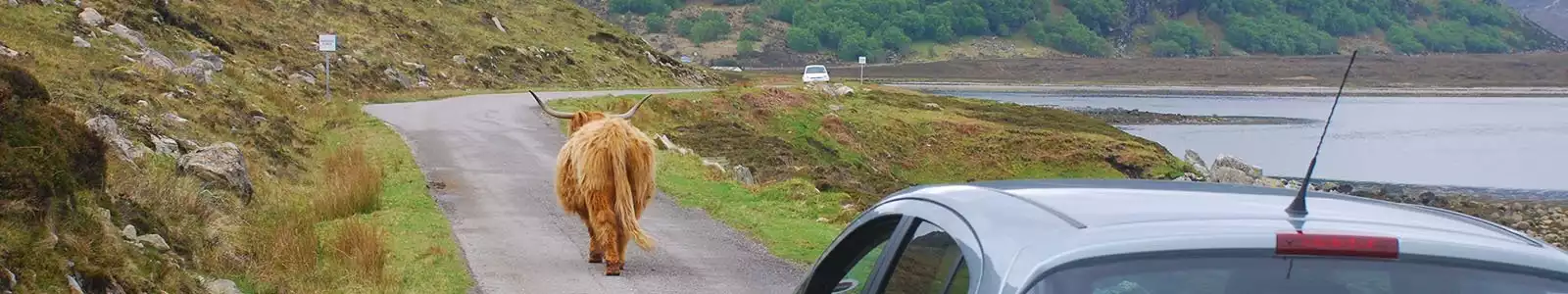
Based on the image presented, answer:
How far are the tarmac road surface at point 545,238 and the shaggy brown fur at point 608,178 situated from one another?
0.36 meters

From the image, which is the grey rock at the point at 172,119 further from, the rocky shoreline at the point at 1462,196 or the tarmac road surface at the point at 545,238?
the rocky shoreline at the point at 1462,196

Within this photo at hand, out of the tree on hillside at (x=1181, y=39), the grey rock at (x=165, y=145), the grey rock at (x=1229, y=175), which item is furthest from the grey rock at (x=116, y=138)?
the tree on hillside at (x=1181, y=39)

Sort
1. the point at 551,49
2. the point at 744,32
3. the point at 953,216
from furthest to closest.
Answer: the point at 744,32 → the point at 551,49 → the point at 953,216

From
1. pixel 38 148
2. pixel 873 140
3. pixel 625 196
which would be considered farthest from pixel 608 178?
pixel 873 140

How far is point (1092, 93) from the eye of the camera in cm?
11575

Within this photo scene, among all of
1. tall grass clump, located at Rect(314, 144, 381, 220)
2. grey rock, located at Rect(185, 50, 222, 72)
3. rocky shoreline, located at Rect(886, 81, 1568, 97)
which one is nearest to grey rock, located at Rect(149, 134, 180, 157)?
tall grass clump, located at Rect(314, 144, 381, 220)

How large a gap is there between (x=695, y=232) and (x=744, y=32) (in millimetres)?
141812

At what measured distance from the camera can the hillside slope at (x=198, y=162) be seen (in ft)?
26.0

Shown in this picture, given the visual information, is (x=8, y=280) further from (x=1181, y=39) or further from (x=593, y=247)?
(x=1181, y=39)

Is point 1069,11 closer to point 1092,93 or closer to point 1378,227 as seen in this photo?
point 1092,93

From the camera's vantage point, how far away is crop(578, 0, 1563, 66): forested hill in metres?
155

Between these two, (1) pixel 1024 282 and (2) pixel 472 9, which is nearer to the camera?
(1) pixel 1024 282

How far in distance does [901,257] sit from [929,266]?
0.26 m

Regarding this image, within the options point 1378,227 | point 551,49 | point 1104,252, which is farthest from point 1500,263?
point 551,49
